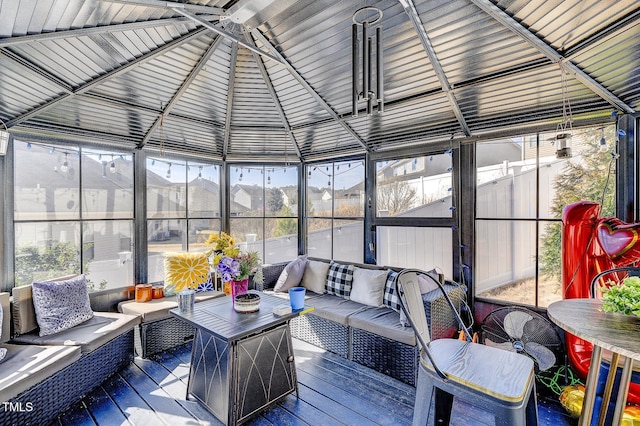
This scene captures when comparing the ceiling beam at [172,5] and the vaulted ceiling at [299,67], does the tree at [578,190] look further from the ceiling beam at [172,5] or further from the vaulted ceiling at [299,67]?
the ceiling beam at [172,5]

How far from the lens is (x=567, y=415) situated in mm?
2438

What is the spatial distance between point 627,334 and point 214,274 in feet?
13.8

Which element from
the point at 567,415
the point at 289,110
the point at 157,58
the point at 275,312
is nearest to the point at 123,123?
the point at 157,58

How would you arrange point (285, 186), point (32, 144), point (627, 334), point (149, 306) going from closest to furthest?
1. point (627, 334)
2. point (32, 144)
3. point (149, 306)
4. point (285, 186)

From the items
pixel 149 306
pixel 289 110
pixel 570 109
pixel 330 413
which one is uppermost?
pixel 289 110

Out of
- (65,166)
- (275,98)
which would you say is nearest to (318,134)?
(275,98)

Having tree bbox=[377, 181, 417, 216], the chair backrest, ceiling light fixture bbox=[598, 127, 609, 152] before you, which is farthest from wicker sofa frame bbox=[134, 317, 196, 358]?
ceiling light fixture bbox=[598, 127, 609, 152]

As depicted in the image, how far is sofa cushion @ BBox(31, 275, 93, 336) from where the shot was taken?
2887 millimetres

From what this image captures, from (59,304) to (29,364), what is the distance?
773 mm

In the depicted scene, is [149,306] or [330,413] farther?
[149,306]

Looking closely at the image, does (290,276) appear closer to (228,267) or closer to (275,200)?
(275,200)

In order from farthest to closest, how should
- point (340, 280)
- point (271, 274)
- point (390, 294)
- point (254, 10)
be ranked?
point (271, 274)
point (340, 280)
point (390, 294)
point (254, 10)

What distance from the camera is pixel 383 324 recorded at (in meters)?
3.08

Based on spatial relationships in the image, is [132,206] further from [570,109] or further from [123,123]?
[570,109]
